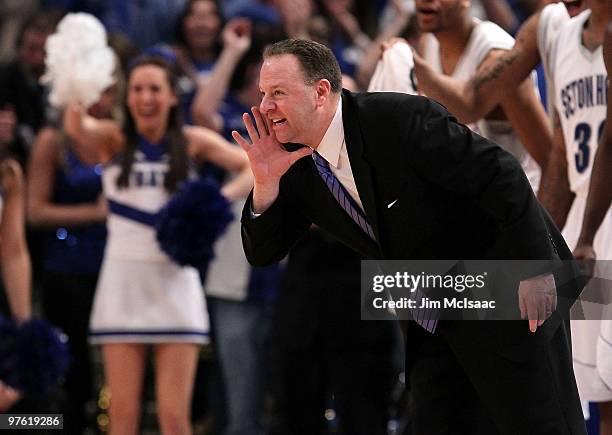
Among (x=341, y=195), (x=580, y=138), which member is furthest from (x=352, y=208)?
(x=580, y=138)

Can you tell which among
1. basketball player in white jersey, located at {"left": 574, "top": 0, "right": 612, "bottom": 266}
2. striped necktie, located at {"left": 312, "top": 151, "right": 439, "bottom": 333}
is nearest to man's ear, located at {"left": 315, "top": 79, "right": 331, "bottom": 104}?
striped necktie, located at {"left": 312, "top": 151, "right": 439, "bottom": 333}

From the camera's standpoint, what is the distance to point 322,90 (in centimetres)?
397

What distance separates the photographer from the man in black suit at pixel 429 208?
382 centimetres

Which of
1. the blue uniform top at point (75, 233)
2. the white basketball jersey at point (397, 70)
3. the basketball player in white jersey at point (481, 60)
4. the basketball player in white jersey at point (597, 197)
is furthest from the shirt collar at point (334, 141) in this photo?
the blue uniform top at point (75, 233)

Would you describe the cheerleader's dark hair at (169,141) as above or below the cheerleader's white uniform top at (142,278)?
above

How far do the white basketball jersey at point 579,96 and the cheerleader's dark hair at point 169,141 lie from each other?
2323 millimetres

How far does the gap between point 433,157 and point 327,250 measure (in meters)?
3.32

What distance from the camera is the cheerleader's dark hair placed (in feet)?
22.3

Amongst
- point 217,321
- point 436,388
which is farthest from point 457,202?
point 217,321

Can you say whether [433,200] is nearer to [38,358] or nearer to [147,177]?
[38,358]

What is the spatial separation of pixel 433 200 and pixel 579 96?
1.41 metres

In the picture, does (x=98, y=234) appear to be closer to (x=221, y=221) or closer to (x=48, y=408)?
(x=221, y=221)

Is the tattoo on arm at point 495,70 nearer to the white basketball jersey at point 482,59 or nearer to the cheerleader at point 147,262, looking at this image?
the white basketball jersey at point 482,59

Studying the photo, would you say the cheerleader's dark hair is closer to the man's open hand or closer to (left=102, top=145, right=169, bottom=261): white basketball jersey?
(left=102, top=145, right=169, bottom=261): white basketball jersey
